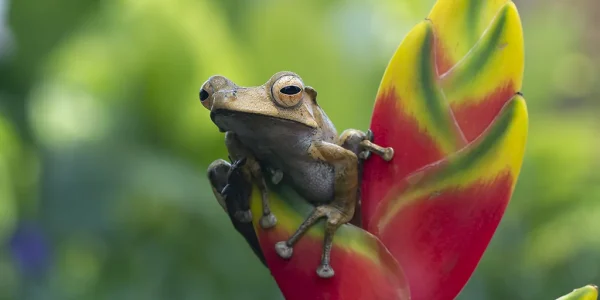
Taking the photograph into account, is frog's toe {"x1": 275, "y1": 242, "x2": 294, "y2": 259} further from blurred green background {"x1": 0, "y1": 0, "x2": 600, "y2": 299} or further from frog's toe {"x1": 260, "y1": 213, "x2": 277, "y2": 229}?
blurred green background {"x1": 0, "y1": 0, "x2": 600, "y2": 299}

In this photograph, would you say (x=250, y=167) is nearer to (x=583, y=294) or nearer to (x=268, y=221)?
(x=268, y=221)

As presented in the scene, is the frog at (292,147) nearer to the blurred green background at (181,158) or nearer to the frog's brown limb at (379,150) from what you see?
the frog's brown limb at (379,150)

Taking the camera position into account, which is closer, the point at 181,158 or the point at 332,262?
the point at 332,262

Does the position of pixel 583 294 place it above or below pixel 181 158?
below

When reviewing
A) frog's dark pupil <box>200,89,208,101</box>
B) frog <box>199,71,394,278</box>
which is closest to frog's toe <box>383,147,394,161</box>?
frog <box>199,71,394,278</box>

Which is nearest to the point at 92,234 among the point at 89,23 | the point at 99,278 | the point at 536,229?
the point at 99,278

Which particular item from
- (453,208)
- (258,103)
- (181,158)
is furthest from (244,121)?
(181,158)

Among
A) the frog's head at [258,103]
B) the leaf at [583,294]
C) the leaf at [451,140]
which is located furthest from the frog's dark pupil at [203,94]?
the leaf at [583,294]
